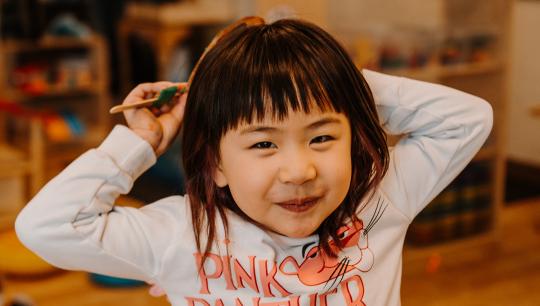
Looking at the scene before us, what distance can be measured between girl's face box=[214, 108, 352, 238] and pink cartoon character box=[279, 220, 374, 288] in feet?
0.21

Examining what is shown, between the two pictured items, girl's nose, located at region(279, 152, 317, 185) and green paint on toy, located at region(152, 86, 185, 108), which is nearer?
girl's nose, located at region(279, 152, 317, 185)

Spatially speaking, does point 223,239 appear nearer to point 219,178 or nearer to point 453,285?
point 219,178

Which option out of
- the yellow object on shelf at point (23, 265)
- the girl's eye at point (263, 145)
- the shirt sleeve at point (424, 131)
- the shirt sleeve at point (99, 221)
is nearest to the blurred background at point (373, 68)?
the yellow object on shelf at point (23, 265)

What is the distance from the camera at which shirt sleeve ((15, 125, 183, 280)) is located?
97 centimetres

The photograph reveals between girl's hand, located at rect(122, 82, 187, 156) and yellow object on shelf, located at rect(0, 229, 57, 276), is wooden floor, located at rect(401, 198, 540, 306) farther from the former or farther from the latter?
girl's hand, located at rect(122, 82, 187, 156)

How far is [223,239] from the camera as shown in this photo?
3.35 ft

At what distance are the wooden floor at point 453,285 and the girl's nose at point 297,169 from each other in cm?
175

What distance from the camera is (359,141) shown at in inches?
40.1

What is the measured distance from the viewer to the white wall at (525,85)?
3.85 meters

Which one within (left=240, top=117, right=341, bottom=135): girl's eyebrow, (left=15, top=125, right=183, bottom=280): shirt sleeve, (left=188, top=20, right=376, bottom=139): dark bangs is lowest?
(left=15, top=125, right=183, bottom=280): shirt sleeve

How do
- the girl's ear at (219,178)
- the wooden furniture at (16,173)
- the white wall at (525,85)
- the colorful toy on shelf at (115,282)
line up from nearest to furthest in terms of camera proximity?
the girl's ear at (219,178)
the colorful toy on shelf at (115,282)
the wooden furniture at (16,173)
the white wall at (525,85)

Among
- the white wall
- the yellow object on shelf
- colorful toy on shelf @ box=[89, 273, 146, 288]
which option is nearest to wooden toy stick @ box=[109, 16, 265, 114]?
colorful toy on shelf @ box=[89, 273, 146, 288]

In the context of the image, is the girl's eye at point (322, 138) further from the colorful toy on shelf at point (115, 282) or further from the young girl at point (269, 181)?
the colorful toy on shelf at point (115, 282)

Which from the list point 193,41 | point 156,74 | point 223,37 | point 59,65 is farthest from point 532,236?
point 223,37
